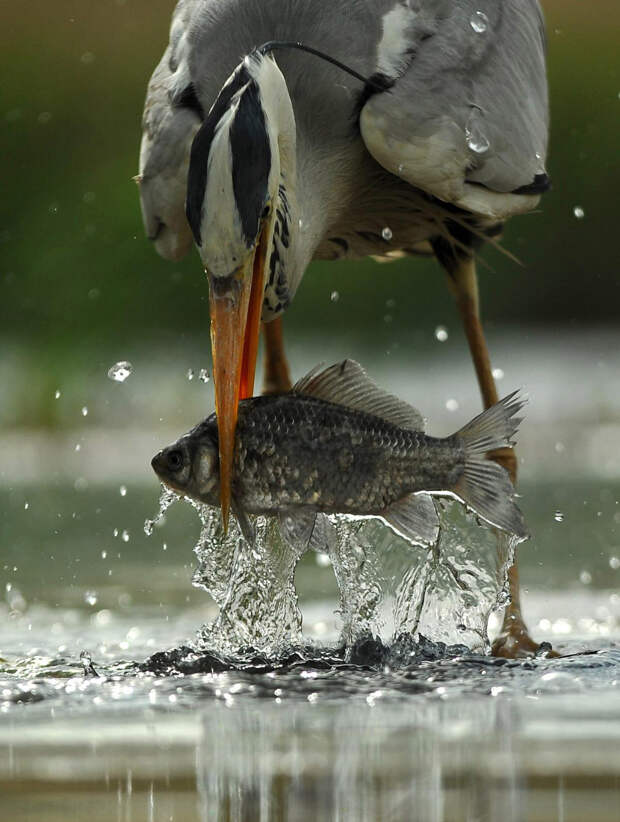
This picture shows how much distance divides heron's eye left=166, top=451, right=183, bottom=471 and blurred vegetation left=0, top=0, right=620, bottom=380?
795cm

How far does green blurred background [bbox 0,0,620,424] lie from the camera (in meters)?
12.8

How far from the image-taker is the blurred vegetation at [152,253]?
42.2ft

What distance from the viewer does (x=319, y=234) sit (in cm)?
460

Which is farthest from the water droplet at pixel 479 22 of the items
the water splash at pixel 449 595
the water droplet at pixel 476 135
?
the water splash at pixel 449 595

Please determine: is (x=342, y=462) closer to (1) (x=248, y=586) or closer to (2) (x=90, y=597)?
(1) (x=248, y=586)

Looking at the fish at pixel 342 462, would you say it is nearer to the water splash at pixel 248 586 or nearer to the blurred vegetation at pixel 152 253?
the water splash at pixel 248 586

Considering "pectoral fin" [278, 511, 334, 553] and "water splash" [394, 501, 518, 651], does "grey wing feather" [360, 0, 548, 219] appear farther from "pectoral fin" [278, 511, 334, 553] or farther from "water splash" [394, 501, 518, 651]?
"pectoral fin" [278, 511, 334, 553]

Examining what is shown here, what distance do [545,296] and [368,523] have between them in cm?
909

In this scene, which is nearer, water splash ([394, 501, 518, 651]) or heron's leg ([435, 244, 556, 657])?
water splash ([394, 501, 518, 651])

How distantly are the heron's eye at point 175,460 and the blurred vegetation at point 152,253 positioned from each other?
795 centimetres

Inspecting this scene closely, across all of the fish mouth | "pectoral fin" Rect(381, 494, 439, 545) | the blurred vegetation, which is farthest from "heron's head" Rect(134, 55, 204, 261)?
the blurred vegetation

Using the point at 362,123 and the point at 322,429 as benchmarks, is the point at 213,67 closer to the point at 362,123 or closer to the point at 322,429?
the point at 362,123

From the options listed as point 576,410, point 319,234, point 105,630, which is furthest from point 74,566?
point 576,410

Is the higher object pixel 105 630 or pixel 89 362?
pixel 89 362
